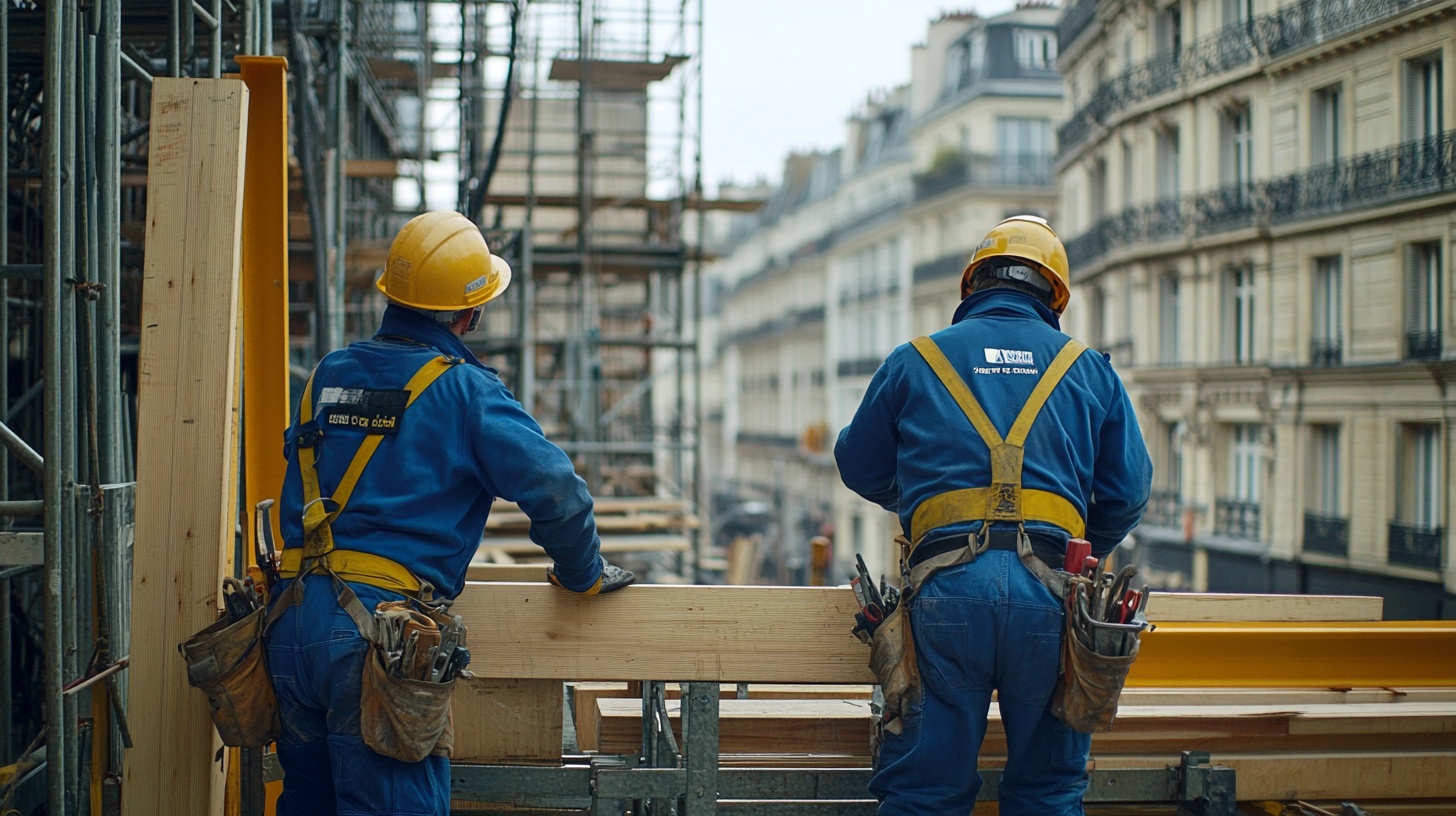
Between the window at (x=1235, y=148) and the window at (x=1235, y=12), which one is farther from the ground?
the window at (x=1235, y=12)

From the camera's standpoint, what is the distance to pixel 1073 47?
27703mm

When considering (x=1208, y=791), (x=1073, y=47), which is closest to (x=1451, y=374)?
(x=1208, y=791)

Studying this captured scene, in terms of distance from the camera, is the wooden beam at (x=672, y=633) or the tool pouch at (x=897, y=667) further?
the wooden beam at (x=672, y=633)

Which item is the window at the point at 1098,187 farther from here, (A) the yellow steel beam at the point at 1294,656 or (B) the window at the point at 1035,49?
(A) the yellow steel beam at the point at 1294,656

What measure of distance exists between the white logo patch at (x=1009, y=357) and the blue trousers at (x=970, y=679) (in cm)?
54

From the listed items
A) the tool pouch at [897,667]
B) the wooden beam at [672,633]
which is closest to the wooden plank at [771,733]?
the wooden beam at [672,633]

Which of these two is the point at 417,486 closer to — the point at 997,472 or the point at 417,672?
the point at 417,672

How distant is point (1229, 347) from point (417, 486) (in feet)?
65.3

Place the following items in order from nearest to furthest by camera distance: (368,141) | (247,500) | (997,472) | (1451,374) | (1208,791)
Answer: (997,472)
(1208,791)
(247,500)
(1451,374)
(368,141)

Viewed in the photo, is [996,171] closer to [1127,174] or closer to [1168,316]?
[1127,174]

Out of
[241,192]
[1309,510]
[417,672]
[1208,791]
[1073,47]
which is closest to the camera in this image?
[417,672]

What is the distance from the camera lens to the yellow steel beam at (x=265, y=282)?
4.22 metres

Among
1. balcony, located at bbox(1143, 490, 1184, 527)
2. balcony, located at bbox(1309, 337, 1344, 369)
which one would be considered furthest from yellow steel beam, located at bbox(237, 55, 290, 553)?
balcony, located at bbox(1143, 490, 1184, 527)

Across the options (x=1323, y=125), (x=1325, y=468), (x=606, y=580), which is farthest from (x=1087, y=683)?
(x=1323, y=125)
